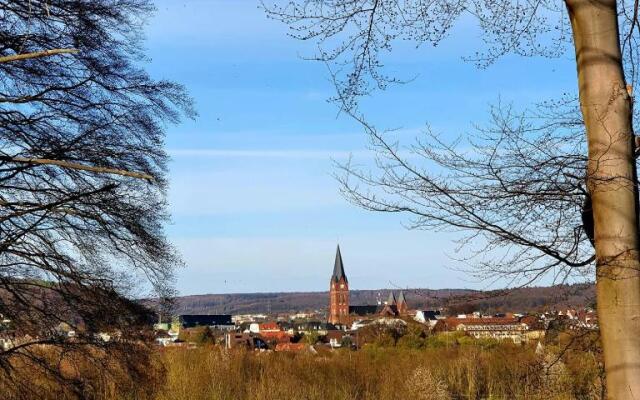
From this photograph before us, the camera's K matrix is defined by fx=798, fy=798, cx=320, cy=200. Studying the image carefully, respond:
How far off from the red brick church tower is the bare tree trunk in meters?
121

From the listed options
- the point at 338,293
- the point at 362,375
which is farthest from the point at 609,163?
the point at 338,293

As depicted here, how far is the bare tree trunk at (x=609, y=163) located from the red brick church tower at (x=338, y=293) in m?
121

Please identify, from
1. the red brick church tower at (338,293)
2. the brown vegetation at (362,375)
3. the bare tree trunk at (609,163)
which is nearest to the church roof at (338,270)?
the red brick church tower at (338,293)

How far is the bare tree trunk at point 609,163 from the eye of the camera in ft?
12.1

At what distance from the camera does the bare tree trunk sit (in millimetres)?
3688

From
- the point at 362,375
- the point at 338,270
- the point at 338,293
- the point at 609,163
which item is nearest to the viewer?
the point at 609,163

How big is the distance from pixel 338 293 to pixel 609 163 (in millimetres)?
126838

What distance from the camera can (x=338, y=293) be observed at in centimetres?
12975

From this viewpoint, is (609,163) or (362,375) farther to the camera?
(362,375)

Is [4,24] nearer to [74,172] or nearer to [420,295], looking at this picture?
[74,172]

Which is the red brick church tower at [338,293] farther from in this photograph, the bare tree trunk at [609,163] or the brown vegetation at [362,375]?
the bare tree trunk at [609,163]

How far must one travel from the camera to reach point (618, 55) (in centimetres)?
385

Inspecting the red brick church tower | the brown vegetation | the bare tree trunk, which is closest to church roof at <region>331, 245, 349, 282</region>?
the red brick church tower

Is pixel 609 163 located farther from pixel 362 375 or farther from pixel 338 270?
pixel 338 270
